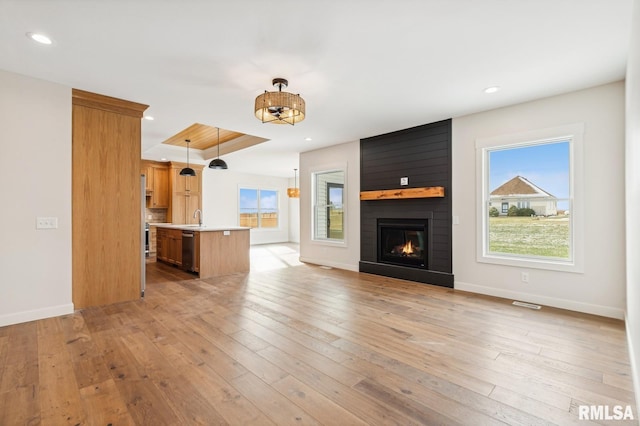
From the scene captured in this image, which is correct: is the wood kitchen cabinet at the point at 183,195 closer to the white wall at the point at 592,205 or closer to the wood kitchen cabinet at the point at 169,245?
the wood kitchen cabinet at the point at 169,245

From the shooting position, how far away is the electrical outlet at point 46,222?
3302mm

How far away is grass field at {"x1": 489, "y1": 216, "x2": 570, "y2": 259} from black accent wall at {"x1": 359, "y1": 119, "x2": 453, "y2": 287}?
67 centimetres

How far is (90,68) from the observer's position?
3088 mm

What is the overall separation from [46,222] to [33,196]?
1.01ft

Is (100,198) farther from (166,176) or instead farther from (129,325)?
(166,176)

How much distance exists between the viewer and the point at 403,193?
520cm

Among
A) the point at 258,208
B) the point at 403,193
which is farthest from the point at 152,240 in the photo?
the point at 403,193

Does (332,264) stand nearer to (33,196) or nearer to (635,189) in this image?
(33,196)

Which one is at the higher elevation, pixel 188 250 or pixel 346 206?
pixel 346 206

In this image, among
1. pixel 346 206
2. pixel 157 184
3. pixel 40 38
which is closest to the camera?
pixel 40 38

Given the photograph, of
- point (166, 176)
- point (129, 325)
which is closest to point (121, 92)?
point (129, 325)

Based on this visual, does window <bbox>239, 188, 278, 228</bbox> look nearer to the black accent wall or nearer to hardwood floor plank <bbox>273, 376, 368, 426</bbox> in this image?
the black accent wall

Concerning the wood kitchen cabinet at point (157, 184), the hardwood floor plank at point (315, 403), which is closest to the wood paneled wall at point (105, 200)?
the hardwood floor plank at point (315, 403)

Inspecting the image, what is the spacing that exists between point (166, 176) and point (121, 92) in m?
5.41
